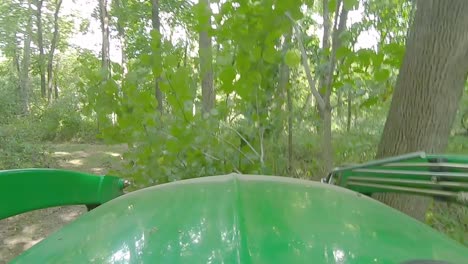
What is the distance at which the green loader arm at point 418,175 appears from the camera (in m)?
1.31

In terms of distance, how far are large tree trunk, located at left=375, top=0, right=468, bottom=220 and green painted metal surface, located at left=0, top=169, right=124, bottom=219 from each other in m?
1.82

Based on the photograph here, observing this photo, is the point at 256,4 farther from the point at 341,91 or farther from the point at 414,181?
the point at 414,181

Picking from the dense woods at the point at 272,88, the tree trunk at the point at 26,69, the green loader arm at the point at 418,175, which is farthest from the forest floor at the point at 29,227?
the tree trunk at the point at 26,69

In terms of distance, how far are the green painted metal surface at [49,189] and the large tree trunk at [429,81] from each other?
182 centimetres

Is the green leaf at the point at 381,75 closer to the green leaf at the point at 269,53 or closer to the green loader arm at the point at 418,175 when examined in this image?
the green leaf at the point at 269,53

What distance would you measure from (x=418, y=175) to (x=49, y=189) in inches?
65.5

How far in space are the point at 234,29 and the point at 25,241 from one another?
4317 mm

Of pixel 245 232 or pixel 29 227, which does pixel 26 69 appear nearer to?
pixel 29 227

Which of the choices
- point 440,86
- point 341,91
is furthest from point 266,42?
point 440,86

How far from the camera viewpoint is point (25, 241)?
17.5 ft

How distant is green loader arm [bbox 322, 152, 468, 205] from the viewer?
1.31 metres

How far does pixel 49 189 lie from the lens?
6.52 ft

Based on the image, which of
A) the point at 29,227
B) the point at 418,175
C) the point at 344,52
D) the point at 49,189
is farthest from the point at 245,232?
the point at 29,227

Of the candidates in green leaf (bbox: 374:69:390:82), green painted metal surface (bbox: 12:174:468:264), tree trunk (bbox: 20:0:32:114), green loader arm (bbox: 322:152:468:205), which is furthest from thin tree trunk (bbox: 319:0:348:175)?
tree trunk (bbox: 20:0:32:114)
